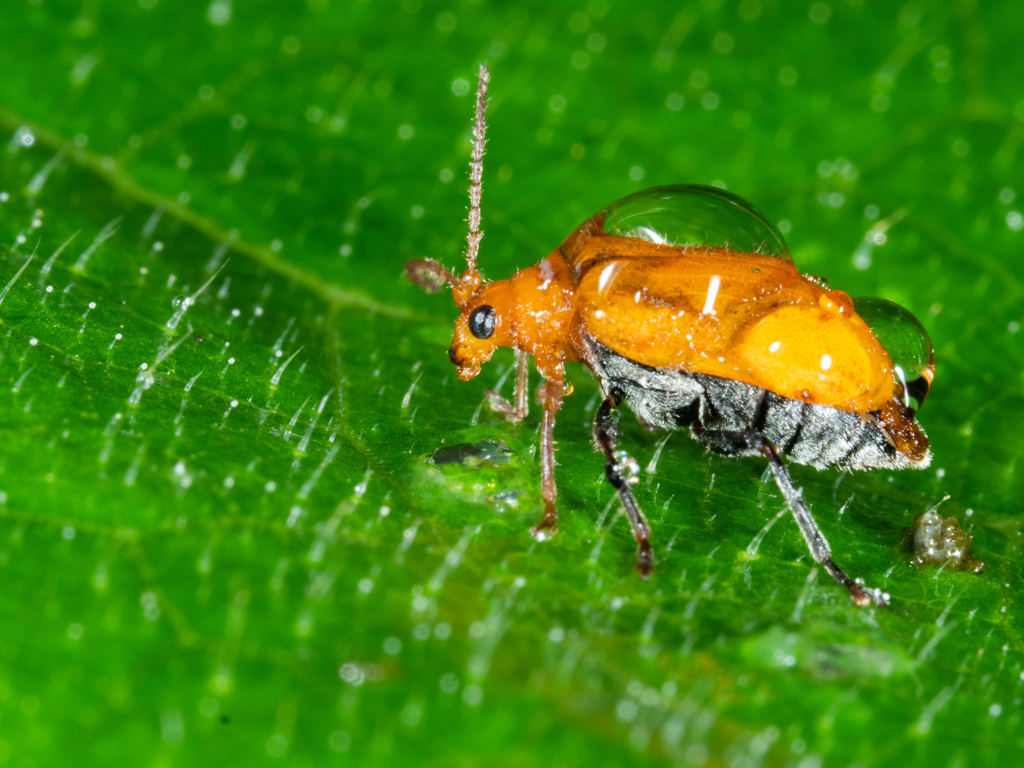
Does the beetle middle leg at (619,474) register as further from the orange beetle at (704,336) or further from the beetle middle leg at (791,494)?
the beetle middle leg at (791,494)

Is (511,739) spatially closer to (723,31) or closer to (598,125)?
(598,125)

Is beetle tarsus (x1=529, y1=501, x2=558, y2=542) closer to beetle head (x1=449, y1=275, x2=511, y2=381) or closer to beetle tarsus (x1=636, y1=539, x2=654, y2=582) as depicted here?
beetle tarsus (x1=636, y1=539, x2=654, y2=582)

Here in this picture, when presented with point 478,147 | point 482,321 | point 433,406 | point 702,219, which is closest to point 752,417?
point 702,219

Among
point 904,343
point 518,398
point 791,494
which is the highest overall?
point 904,343

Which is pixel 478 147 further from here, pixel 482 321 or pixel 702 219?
pixel 702 219

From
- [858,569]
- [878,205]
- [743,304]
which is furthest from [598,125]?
[858,569]

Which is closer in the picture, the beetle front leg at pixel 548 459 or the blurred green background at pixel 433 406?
the blurred green background at pixel 433 406

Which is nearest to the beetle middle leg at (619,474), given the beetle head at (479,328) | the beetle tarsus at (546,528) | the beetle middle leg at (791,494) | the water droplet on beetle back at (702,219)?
the beetle tarsus at (546,528)
